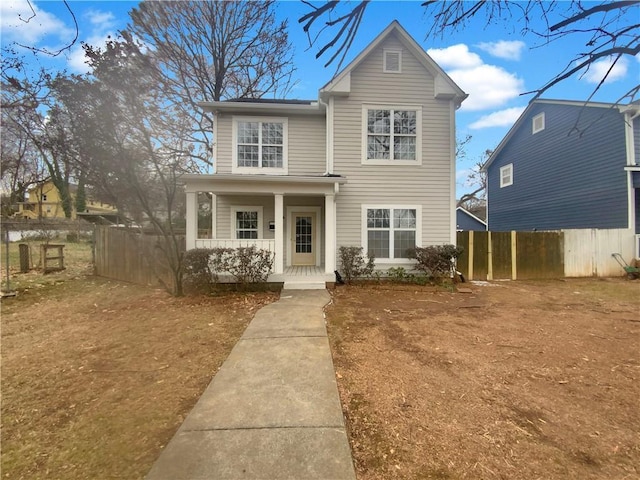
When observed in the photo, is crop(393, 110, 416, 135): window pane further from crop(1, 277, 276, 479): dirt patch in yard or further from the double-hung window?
crop(1, 277, 276, 479): dirt patch in yard

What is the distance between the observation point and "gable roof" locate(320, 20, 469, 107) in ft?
31.5

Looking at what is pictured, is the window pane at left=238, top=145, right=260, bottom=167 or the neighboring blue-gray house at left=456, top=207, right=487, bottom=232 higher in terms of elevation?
the window pane at left=238, top=145, right=260, bottom=167

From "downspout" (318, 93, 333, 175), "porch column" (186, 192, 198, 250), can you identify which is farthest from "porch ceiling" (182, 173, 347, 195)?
"downspout" (318, 93, 333, 175)

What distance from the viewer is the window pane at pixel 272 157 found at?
10.5 meters

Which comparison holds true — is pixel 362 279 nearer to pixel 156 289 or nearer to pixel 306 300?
pixel 306 300

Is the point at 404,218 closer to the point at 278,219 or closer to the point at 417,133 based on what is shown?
the point at 417,133

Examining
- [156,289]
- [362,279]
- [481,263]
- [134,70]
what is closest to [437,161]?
[481,263]

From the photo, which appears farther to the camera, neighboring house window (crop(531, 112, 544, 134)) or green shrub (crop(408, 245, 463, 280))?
neighboring house window (crop(531, 112, 544, 134))

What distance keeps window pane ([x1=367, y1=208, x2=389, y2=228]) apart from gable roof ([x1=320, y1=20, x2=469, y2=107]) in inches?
154

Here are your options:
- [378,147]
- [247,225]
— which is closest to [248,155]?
[247,225]

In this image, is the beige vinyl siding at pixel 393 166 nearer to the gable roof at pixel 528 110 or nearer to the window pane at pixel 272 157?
the window pane at pixel 272 157

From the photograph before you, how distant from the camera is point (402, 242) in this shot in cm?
998

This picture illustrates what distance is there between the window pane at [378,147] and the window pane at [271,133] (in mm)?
3097

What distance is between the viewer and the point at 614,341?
486 centimetres
